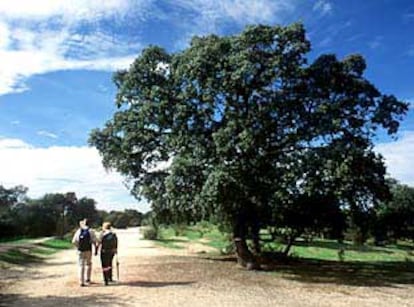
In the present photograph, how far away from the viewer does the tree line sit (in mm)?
67438

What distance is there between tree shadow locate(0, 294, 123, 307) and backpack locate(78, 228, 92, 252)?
2091mm

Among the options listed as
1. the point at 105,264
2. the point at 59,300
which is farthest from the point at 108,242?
the point at 59,300

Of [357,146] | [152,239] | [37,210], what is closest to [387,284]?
[357,146]

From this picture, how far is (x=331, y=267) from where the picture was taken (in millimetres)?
27203

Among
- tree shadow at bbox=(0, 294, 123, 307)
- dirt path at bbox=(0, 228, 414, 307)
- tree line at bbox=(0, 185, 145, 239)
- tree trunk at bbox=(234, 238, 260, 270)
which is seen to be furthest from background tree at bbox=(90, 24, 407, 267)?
tree line at bbox=(0, 185, 145, 239)

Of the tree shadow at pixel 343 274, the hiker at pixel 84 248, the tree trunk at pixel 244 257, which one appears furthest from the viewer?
the tree trunk at pixel 244 257

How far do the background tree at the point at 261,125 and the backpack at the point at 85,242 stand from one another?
528cm

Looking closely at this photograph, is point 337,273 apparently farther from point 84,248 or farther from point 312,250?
point 312,250


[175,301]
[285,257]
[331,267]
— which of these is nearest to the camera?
[175,301]

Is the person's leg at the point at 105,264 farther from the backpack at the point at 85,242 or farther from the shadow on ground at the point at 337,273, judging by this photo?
the shadow on ground at the point at 337,273

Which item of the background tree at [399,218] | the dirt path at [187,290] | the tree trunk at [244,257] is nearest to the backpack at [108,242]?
the dirt path at [187,290]

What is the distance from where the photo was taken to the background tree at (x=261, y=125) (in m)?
21.9

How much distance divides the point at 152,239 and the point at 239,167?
101ft

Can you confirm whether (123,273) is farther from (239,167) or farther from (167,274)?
(239,167)
